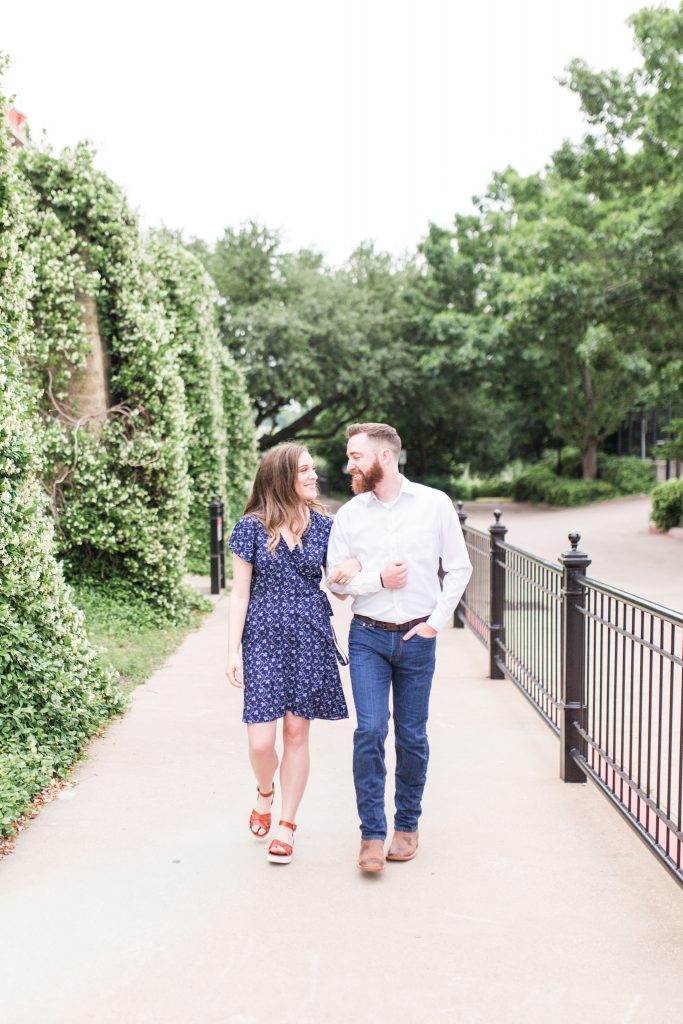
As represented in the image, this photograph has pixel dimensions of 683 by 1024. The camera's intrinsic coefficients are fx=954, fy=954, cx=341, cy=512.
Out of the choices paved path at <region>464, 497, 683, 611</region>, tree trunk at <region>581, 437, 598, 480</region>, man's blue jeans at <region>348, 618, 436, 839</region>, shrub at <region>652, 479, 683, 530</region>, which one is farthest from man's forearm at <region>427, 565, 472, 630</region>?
tree trunk at <region>581, 437, 598, 480</region>

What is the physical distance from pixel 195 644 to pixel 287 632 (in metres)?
5.66

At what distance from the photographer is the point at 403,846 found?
4219mm

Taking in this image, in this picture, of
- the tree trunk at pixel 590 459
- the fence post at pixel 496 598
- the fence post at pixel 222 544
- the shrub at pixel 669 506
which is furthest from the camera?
the tree trunk at pixel 590 459

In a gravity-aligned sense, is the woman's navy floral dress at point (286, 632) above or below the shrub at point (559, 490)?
above

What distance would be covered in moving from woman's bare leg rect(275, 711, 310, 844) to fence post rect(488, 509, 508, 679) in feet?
12.5

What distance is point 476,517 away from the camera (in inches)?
1232

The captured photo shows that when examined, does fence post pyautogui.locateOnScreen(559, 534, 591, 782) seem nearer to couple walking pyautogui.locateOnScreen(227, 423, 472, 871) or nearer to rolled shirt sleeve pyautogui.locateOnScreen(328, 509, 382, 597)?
couple walking pyautogui.locateOnScreen(227, 423, 472, 871)

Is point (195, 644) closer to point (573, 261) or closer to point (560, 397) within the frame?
point (573, 261)

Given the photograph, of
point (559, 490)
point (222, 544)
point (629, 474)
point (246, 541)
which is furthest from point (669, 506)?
point (246, 541)

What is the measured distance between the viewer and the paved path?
46.7ft

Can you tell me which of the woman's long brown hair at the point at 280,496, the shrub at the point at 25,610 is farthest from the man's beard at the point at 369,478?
the shrub at the point at 25,610

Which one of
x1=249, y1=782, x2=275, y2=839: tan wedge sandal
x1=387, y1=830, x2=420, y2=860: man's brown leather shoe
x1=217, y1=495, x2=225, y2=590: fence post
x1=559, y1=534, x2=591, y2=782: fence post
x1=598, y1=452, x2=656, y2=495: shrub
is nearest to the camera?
x1=387, y1=830, x2=420, y2=860: man's brown leather shoe

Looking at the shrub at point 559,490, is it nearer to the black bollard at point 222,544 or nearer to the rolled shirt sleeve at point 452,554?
the black bollard at point 222,544

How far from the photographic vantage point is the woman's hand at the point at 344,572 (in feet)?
13.1
